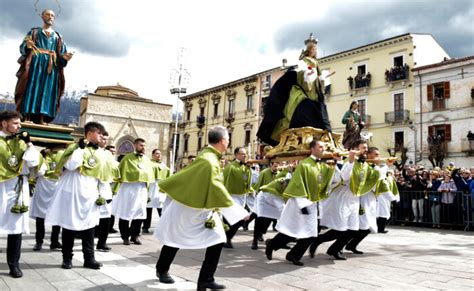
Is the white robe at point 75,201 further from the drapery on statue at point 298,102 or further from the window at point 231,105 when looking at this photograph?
the window at point 231,105

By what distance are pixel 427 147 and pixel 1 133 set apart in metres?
31.2

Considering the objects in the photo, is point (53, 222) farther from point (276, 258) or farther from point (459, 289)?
point (459, 289)

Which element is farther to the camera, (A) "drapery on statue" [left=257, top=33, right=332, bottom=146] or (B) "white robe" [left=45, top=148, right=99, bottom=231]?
(A) "drapery on statue" [left=257, top=33, right=332, bottom=146]

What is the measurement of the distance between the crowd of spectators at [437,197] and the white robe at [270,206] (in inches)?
287

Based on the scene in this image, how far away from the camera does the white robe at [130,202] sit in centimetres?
819

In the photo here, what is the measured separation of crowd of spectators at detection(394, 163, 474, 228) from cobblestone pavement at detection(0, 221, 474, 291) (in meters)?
5.39

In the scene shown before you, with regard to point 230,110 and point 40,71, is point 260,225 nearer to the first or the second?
point 40,71

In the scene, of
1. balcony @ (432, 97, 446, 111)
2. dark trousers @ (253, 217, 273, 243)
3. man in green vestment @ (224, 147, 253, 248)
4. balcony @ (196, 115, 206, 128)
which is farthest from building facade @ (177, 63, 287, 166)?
dark trousers @ (253, 217, 273, 243)

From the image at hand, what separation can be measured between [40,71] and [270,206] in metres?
5.33

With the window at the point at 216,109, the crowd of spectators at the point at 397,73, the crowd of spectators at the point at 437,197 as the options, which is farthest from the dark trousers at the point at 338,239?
the window at the point at 216,109

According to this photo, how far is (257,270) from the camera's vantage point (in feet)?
19.0

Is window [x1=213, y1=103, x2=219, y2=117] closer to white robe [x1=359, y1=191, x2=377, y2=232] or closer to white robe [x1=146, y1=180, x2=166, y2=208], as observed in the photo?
white robe [x1=146, y1=180, x2=166, y2=208]

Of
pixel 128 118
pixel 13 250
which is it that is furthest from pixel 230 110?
pixel 13 250

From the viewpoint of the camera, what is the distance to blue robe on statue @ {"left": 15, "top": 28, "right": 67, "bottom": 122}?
24.2 ft
